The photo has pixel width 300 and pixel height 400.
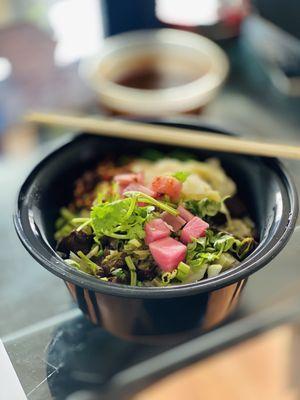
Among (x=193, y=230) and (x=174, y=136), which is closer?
(x=193, y=230)

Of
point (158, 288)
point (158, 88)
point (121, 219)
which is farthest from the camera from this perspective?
point (158, 88)

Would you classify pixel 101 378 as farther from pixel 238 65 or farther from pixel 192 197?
pixel 238 65

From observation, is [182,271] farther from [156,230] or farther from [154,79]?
[154,79]

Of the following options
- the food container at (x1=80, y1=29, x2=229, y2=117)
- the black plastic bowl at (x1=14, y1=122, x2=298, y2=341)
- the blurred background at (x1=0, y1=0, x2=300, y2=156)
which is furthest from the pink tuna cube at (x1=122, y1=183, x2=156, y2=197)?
the blurred background at (x1=0, y1=0, x2=300, y2=156)

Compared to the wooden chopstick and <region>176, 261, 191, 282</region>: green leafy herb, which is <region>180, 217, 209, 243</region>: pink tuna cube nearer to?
<region>176, 261, 191, 282</region>: green leafy herb

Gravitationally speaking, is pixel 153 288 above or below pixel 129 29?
above

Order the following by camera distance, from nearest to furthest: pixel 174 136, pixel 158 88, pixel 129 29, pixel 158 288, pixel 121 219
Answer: pixel 158 288 < pixel 121 219 < pixel 174 136 < pixel 158 88 < pixel 129 29

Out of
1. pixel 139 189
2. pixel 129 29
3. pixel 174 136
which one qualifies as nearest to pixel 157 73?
pixel 129 29

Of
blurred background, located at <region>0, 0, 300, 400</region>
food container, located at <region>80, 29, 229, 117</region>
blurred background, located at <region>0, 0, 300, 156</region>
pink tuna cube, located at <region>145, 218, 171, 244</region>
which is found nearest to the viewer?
pink tuna cube, located at <region>145, 218, 171, 244</region>
